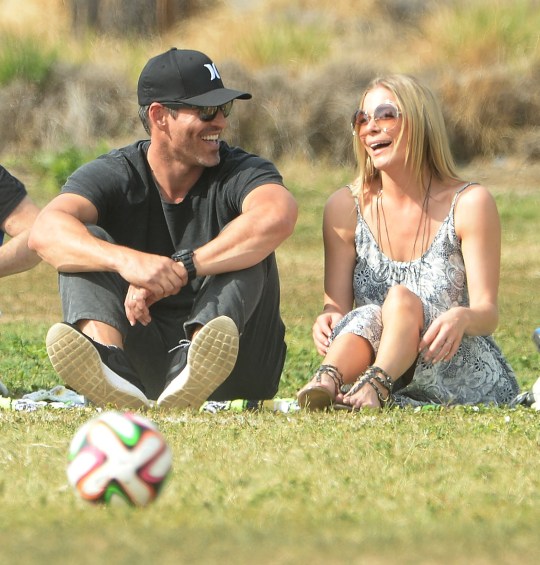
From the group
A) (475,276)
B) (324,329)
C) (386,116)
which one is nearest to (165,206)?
(324,329)

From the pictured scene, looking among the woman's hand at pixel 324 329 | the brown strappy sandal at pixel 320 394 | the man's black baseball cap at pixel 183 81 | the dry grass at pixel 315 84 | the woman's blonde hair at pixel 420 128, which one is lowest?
the dry grass at pixel 315 84

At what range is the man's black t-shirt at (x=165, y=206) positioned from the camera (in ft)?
22.2

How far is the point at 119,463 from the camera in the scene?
4.12 meters

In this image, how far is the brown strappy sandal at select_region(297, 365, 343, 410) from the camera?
6008mm

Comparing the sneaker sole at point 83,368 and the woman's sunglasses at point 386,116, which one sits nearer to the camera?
the sneaker sole at point 83,368

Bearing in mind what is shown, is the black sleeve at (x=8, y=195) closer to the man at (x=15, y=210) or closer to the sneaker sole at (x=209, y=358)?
the man at (x=15, y=210)

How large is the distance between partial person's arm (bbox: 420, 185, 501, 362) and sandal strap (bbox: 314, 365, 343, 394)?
0.41 meters

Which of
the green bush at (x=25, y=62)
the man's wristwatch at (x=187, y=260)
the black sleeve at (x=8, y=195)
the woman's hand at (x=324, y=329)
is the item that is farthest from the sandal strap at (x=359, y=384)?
the green bush at (x=25, y=62)

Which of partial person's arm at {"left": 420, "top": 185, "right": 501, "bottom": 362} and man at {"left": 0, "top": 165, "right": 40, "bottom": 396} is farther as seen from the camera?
man at {"left": 0, "top": 165, "right": 40, "bottom": 396}

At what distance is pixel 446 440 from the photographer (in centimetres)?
528

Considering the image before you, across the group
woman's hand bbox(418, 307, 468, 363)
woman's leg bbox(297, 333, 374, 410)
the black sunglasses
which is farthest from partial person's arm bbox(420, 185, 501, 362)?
the black sunglasses

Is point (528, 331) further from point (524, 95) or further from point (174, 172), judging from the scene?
point (524, 95)

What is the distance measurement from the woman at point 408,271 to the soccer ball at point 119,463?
1908 mm

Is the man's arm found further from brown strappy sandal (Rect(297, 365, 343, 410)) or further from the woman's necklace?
brown strappy sandal (Rect(297, 365, 343, 410))
